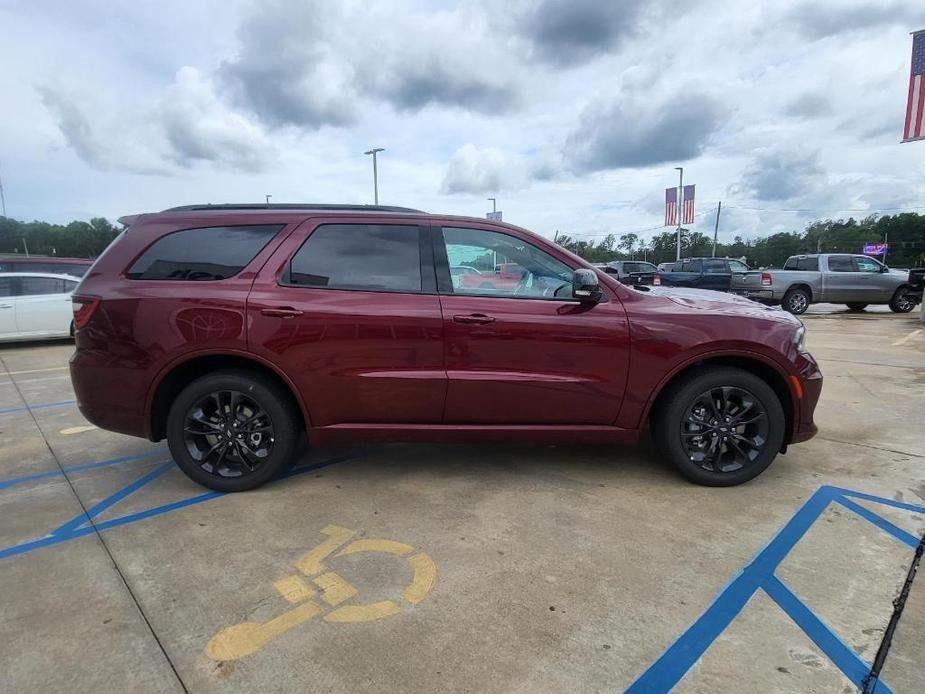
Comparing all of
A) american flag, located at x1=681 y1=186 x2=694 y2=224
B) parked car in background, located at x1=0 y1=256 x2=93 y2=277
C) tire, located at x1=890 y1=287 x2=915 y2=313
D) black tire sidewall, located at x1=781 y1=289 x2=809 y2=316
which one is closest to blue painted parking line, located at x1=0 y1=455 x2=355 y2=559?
parked car in background, located at x1=0 y1=256 x2=93 y2=277

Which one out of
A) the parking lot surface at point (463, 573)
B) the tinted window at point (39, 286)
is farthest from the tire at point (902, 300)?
the tinted window at point (39, 286)

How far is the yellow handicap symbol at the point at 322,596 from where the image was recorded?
2.17 m

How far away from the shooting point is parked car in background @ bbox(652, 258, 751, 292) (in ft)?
53.9

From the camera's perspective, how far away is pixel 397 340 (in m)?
3.33

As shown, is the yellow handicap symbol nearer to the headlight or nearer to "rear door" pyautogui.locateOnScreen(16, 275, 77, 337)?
the headlight

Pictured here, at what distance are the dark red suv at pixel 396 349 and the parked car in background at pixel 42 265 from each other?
8939 mm

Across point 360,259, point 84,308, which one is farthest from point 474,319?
point 84,308

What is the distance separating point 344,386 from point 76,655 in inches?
69.2

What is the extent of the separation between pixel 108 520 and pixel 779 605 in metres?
3.54

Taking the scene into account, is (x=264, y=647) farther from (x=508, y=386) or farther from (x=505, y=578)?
(x=508, y=386)

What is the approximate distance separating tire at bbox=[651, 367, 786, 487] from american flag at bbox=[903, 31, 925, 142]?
1333 cm

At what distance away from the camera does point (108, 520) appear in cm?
321

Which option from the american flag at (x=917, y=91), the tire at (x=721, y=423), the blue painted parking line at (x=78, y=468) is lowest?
the blue painted parking line at (x=78, y=468)

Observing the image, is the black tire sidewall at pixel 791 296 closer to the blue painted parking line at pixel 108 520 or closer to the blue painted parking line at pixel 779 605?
the blue painted parking line at pixel 779 605
